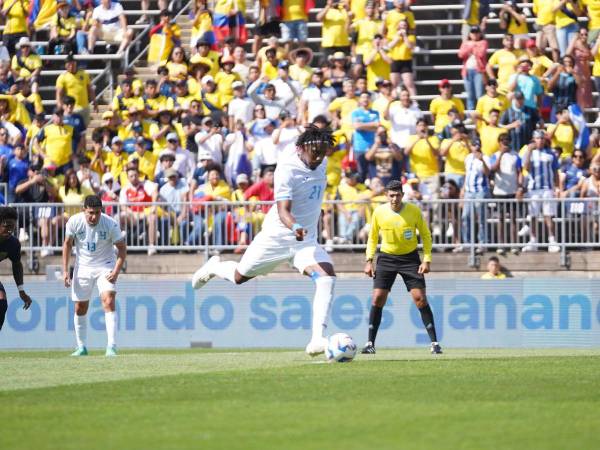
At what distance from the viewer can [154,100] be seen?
1081 inches

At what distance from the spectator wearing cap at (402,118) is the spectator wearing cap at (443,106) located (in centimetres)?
53

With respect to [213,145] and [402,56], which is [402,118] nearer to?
[402,56]

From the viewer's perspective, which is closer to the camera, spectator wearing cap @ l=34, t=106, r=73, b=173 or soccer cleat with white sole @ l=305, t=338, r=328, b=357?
soccer cleat with white sole @ l=305, t=338, r=328, b=357

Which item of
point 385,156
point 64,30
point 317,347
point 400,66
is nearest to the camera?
point 317,347

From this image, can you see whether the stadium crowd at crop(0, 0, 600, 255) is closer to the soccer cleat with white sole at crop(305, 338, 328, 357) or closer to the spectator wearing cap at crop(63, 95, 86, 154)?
the spectator wearing cap at crop(63, 95, 86, 154)

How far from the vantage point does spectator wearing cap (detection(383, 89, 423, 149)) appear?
994 inches

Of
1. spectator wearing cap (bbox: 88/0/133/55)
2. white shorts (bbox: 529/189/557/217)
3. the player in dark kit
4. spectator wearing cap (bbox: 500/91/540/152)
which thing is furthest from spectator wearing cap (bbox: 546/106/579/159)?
the player in dark kit

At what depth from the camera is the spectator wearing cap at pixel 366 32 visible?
2728 centimetres

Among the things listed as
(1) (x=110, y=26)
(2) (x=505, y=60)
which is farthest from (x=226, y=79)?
(2) (x=505, y=60)

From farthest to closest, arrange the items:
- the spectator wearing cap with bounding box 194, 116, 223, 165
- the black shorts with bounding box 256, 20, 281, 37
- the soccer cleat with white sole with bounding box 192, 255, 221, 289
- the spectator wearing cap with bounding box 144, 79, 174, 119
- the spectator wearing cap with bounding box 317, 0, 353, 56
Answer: the black shorts with bounding box 256, 20, 281, 37, the spectator wearing cap with bounding box 317, 0, 353, 56, the spectator wearing cap with bounding box 144, 79, 174, 119, the spectator wearing cap with bounding box 194, 116, 223, 165, the soccer cleat with white sole with bounding box 192, 255, 221, 289

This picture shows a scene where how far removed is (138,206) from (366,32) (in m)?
6.11

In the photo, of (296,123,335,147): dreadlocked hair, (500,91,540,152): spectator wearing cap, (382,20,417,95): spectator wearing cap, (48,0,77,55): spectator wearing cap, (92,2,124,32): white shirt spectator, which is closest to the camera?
(296,123,335,147): dreadlocked hair

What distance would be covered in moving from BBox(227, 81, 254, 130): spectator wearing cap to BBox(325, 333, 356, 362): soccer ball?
11.5 m

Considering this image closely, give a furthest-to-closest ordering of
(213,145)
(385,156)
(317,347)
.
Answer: (213,145), (385,156), (317,347)
